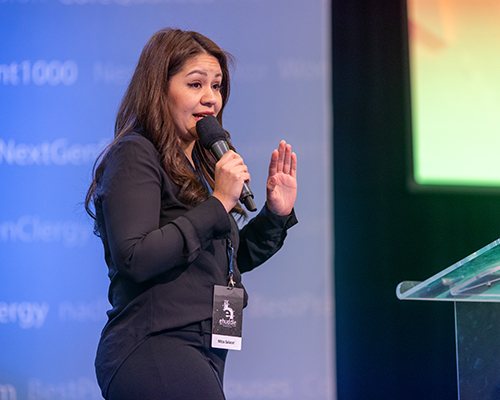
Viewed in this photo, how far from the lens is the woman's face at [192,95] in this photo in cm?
132

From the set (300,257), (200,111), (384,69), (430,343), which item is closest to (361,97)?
(384,69)

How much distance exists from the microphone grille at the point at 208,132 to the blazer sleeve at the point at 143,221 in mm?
184

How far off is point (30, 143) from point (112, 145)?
1.76 metres

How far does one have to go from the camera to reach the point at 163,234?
1.04m

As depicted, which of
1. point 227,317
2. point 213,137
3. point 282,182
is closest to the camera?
point 227,317

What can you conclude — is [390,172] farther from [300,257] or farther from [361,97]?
[300,257]

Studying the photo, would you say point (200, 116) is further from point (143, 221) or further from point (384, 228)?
point (384, 228)

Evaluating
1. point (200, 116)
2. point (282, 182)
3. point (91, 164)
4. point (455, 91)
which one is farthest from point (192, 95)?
point (455, 91)

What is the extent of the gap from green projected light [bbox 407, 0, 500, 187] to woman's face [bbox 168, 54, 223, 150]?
167 cm

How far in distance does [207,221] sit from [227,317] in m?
0.23

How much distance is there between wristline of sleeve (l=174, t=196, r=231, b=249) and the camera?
107 cm

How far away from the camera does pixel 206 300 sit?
1134 millimetres

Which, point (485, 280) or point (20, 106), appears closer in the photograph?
point (485, 280)

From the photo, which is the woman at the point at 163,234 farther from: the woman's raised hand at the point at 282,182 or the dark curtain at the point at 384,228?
the dark curtain at the point at 384,228
